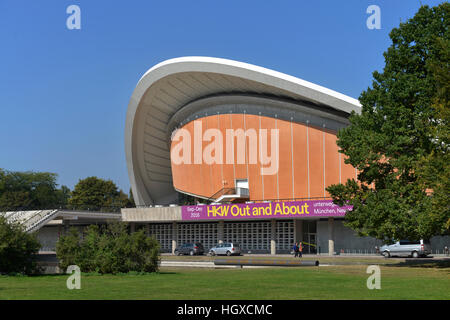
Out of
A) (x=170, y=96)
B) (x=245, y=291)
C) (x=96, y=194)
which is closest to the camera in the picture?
(x=245, y=291)

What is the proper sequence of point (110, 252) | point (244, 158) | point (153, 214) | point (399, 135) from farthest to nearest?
1. point (153, 214)
2. point (244, 158)
3. point (399, 135)
4. point (110, 252)

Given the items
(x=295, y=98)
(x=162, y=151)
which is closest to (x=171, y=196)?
(x=162, y=151)

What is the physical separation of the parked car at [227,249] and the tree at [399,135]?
21376mm

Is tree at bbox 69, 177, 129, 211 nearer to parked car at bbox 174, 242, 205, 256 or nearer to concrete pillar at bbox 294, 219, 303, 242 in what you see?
parked car at bbox 174, 242, 205, 256

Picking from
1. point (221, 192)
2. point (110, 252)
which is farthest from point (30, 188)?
point (110, 252)

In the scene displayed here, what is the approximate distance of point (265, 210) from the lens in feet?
155

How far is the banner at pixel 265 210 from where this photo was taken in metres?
44.0

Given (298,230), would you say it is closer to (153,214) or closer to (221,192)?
(221,192)

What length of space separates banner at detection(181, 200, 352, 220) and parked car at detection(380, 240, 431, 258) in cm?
468

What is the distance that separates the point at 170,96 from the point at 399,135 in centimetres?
3839

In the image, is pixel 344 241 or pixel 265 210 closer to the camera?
pixel 344 241

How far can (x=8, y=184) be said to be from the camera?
101312 millimetres

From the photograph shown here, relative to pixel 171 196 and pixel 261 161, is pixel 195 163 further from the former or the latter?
pixel 171 196
